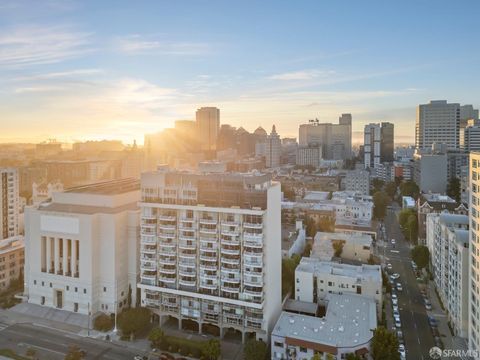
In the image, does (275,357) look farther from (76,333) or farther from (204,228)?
(76,333)

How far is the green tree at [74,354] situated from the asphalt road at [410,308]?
52.1 feet

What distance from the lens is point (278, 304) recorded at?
2278 cm

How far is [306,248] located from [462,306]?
16475mm

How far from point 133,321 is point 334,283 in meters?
12.0

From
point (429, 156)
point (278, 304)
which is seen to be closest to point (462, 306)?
point (278, 304)

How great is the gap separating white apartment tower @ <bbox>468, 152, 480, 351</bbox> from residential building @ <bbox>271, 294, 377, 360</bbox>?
431 cm

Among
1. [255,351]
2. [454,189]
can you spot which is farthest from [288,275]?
[454,189]

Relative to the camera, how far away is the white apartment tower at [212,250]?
20422 mm

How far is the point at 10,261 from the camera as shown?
28312 millimetres

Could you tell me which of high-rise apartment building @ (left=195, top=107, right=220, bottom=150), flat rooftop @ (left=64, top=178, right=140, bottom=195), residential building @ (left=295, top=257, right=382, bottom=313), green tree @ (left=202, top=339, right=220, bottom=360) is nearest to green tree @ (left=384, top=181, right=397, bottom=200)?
residential building @ (left=295, top=257, right=382, bottom=313)

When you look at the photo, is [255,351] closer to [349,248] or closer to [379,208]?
[349,248]

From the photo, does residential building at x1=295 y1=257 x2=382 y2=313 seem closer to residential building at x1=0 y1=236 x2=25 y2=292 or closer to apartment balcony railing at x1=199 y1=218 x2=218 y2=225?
apartment balcony railing at x1=199 y1=218 x2=218 y2=225

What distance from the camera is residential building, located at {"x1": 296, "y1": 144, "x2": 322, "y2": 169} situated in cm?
10838

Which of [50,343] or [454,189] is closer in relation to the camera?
[50,343]
